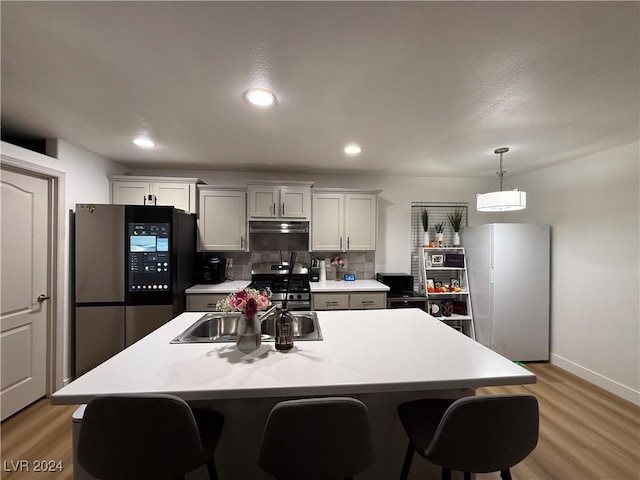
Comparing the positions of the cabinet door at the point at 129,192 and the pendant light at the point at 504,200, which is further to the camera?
the cabinet door at the point at 129,192

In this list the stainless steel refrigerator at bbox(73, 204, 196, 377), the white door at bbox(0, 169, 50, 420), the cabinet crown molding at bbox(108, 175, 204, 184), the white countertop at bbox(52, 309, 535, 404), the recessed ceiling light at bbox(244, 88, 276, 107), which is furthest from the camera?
the cabinet crown molding at bbox(108, 175, 204, 184)

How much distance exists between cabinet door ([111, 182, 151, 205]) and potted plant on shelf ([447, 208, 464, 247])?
3991 millimetres

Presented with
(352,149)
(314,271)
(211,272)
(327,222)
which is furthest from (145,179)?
(352,149)

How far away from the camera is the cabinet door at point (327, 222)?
3.51 meters

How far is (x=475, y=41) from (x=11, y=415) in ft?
13.3

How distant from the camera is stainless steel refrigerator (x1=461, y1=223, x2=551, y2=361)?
3232mm

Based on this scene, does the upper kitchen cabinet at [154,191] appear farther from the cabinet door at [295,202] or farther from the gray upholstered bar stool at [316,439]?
the gray upholstered bar stool at [316,439]

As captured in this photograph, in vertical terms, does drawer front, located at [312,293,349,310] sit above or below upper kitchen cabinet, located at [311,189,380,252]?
below

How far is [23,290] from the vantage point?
2264 mm

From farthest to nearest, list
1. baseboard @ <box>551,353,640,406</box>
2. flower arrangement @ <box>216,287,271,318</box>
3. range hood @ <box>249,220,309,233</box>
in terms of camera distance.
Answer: range hood @ <box>249,220,309,233</box> → baseboard @ <box>551,353,640,406</box> → flower arrangement @ <box>216,287,271,318</box>

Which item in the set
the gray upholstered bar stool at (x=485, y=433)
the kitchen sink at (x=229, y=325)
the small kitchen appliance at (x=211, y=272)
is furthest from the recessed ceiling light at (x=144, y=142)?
the gray upholstered bar stool at (x=485, y=433)

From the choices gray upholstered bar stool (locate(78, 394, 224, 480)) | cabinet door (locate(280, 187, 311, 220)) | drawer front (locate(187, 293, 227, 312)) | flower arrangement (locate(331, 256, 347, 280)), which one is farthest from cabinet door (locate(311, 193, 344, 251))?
gray upholstered bar stool (locate(78, 394, 224, 480))

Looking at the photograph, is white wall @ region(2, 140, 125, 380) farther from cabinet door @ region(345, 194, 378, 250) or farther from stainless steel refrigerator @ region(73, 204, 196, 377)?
cabinet door @ region(345, 194, 378, 250)

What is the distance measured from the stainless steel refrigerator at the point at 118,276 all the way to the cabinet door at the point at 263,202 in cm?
91
